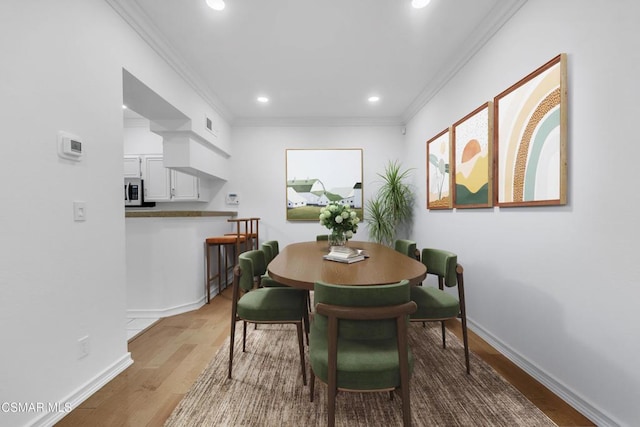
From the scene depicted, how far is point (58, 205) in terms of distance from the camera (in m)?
1.55

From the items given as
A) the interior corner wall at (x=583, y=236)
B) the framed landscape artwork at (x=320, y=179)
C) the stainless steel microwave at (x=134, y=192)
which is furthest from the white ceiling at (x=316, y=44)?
the stainless steel microwave at (x=134, y=192)

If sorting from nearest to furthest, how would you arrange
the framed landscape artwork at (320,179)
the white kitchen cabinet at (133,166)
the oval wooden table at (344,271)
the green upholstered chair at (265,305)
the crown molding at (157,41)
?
the oval wooden table at (344,271)
the green upholstered chair at (265,305)
the crown molding at (157,41)
the framed landscape artwork at (320,179)
the white kitchen cabinet at (133,166)

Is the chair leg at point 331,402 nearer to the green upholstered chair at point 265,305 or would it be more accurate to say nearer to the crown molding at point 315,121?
the green upholstered chair at point 265,305

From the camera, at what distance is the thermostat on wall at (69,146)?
155 cm

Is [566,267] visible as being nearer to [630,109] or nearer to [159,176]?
[630,109]

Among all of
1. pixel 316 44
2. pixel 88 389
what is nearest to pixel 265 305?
pixel 88 389

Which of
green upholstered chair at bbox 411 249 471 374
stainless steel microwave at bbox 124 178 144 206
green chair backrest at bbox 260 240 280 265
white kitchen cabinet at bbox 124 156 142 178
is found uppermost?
white kitchen cabinet at bbox 124 156 142 178

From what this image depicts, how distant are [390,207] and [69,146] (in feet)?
12.3

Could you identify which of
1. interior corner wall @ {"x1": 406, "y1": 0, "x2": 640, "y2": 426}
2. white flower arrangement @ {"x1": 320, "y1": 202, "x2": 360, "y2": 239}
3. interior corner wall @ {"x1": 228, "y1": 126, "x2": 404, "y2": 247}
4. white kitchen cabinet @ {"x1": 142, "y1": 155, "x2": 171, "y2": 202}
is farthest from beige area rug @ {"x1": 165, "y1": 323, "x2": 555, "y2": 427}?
white kitchen cabinet @ {"x1": 142, "y1": 155, "x2": 171, "y2": 202}

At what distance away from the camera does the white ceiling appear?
2150 mm

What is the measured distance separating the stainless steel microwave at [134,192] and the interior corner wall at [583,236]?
5.31 meters

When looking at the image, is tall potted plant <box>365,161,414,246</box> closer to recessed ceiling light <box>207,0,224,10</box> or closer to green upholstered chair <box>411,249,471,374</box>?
green upholstered chair <box>411,249,471,374</box>

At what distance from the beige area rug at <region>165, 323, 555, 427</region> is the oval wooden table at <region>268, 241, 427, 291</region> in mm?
793

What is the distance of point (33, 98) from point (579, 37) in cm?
304
